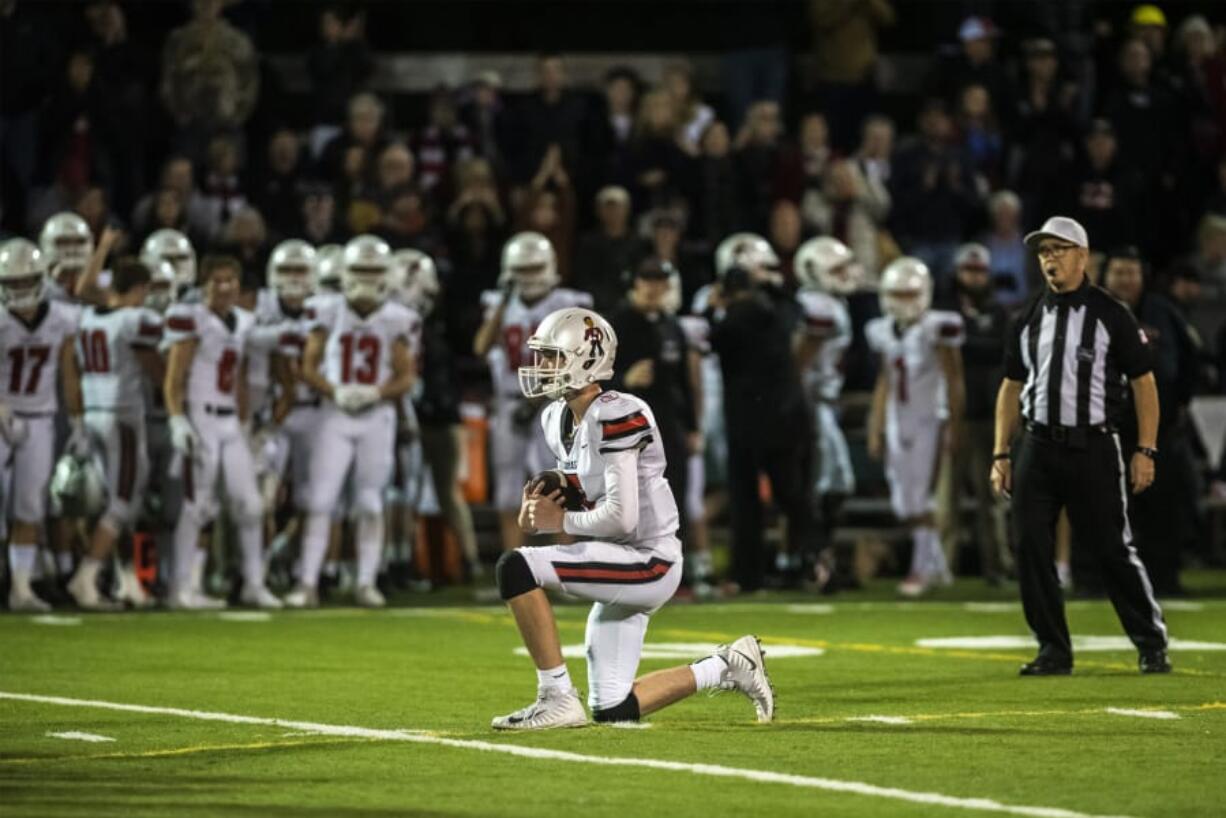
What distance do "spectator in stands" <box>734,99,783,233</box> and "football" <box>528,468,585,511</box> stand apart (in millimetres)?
12089

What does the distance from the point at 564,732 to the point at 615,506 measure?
805 mm

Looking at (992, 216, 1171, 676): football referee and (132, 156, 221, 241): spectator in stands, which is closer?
(992, 216, 1171, 676): football referee

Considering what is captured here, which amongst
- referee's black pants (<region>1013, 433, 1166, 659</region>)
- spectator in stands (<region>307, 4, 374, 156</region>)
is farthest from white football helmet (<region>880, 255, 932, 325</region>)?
referee's black pants (<region>1013, 433, 1166, 659</region>)

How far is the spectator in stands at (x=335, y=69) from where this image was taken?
68.3 ft

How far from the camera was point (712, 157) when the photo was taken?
2044 cm

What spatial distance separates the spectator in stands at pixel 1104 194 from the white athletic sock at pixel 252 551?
Answer: 28.3 feet

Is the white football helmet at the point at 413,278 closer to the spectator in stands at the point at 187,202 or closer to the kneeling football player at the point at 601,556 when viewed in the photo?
the spectator in stands at the point at 187,202

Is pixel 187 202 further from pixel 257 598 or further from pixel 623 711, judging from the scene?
pixel 623 711

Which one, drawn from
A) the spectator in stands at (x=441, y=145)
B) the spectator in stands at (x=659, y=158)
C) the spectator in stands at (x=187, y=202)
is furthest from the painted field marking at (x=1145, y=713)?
the spectator in stands at (x=441, y=145)

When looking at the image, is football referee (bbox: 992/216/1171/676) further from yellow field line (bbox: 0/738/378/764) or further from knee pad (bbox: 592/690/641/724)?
yellow field line (bbox: 0/738/378/764)

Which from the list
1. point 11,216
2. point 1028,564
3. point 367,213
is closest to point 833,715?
point 1028,564

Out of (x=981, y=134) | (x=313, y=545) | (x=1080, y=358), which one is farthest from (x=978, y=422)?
(x=1080, y=358)

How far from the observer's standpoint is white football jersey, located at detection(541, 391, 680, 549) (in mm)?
8641

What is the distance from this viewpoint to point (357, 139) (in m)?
20.0
